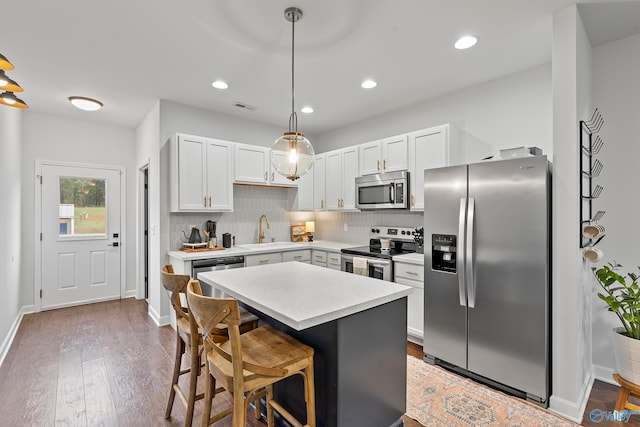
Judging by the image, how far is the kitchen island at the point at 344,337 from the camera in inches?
64.0

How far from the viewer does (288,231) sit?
5355 mm

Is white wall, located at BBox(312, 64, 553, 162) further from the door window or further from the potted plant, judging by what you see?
the door window

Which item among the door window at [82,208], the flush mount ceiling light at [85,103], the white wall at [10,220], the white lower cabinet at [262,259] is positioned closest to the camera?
the white wall at [10,220]

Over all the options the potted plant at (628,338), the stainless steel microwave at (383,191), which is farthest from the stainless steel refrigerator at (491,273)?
the stainless steel microwave at (383,191)

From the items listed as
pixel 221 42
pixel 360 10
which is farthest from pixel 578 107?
pixel 221 42

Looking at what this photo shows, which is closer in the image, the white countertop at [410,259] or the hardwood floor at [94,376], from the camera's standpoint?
the hardwood floor at [94,376]

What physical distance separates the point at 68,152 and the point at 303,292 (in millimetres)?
4885

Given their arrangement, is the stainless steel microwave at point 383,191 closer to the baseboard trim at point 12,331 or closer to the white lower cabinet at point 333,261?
the white lower cabinet at point 333,261

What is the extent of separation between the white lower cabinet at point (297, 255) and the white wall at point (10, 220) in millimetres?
3013

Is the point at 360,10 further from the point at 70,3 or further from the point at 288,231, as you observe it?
the point at 288,231

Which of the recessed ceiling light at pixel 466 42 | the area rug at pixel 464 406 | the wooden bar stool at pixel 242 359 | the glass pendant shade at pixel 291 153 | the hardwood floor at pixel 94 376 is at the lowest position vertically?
the hardwood floor at pixel 94 376

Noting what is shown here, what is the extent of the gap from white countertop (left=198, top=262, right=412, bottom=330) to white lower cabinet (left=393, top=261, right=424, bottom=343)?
1203 millimetres

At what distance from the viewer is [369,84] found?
11.5 feet

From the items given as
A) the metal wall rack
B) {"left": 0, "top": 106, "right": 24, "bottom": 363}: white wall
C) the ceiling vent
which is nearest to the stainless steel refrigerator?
the metal wall rack
